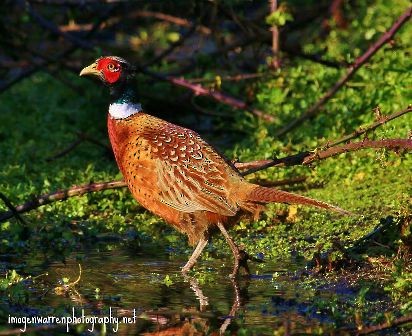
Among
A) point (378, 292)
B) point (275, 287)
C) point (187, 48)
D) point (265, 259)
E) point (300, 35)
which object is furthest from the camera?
point (187, 48)

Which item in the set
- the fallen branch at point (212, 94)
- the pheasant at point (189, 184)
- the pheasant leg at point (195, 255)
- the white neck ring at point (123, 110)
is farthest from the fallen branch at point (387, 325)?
the fallen branch at point (212, 94)

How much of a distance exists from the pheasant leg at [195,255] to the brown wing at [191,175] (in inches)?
8.7

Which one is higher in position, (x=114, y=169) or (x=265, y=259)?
(x=114, y=169)

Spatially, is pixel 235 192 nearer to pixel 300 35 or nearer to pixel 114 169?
pixel 114 169

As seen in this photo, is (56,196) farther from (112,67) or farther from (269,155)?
(269,155)

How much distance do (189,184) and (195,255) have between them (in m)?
0.44

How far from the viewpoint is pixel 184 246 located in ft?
24.5

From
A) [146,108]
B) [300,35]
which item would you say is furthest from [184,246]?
[300,35]

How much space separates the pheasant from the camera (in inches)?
256

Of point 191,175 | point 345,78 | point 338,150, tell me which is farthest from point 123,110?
point 345,78

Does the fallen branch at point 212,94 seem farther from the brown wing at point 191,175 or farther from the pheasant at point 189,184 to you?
the brown wing at point 191,175

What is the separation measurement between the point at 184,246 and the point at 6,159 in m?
2.80

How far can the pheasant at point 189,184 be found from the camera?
6.51m

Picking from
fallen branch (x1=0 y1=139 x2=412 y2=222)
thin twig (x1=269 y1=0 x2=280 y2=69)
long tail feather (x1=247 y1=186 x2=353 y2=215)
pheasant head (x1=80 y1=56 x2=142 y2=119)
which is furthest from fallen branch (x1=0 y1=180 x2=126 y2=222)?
thin twig (x1=269 y1=0 x2=280 y2=69)
